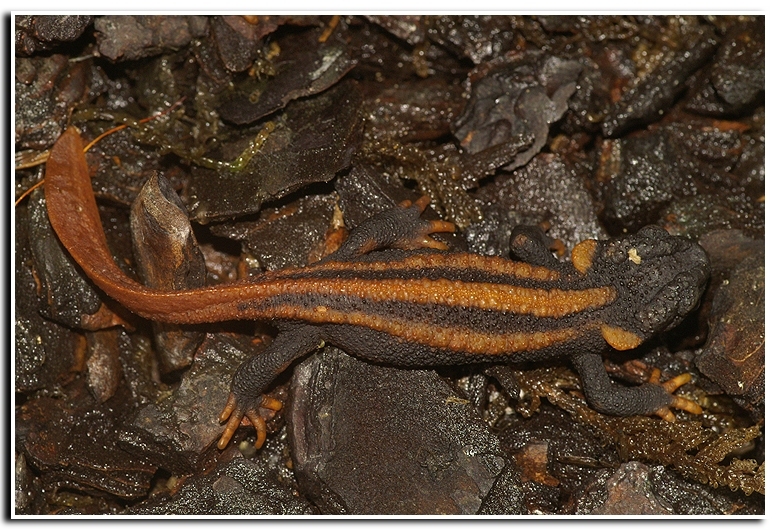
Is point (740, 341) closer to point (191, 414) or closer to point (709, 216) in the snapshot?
point (709, 216)

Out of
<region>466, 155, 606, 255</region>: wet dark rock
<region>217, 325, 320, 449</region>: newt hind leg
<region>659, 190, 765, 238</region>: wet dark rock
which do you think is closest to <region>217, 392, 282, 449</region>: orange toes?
<region>217, 325, 320, 449</region>: newt hind leg

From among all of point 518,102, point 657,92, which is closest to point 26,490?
point 518,102

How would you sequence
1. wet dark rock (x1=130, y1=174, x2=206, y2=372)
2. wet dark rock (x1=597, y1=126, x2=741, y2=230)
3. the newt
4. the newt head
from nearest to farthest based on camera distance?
the newt → wet dark rock (x1=130, y1=174, x2=206, y2=372) → the newt head → wet dark rock (x1=597, y1=126, x2=741, y2=230)

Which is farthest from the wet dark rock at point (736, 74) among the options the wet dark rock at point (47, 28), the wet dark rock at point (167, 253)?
the wet dark rock at point (47, 28)

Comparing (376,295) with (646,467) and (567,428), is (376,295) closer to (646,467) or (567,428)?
(567,428)

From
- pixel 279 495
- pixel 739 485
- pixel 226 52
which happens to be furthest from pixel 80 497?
pixel 739 485

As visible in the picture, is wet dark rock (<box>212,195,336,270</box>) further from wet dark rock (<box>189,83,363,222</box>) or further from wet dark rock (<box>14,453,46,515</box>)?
wet dark rock (<box>14,453,46,515</box>)
